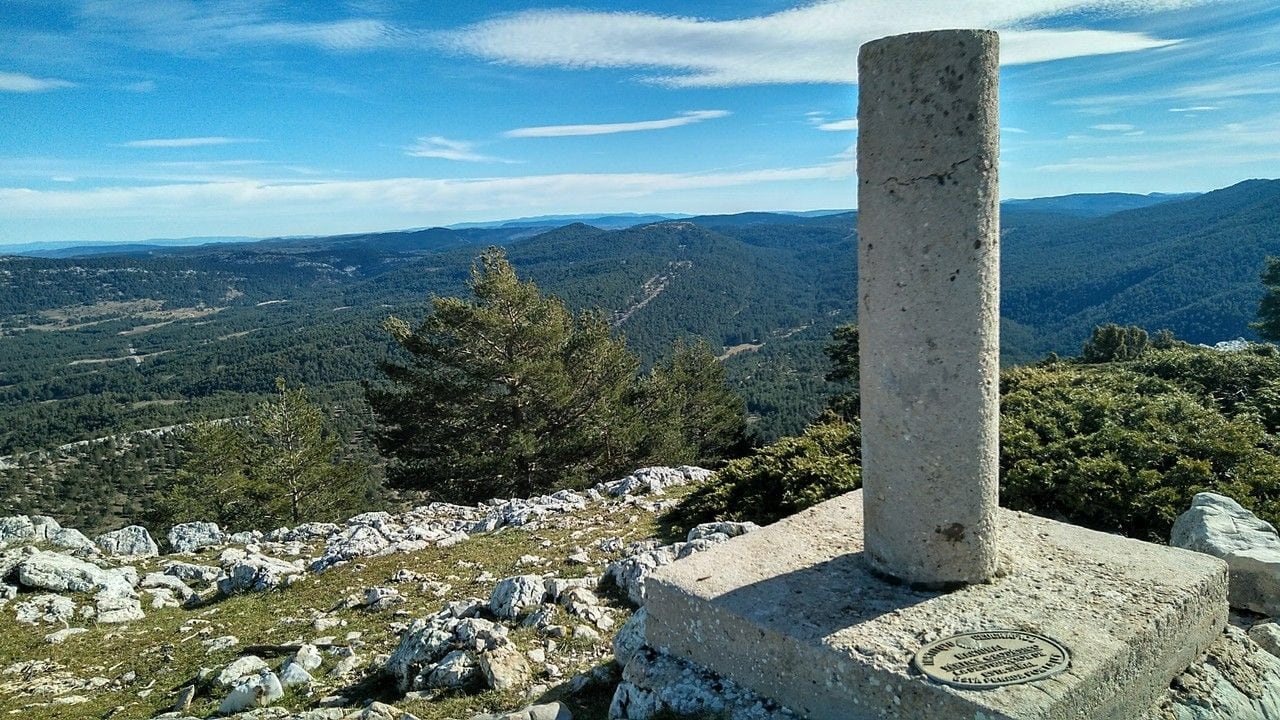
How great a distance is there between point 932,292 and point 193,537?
15.7 metres

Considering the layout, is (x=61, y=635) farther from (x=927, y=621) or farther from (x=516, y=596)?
(x=927, y=621)

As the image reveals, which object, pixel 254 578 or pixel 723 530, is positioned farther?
pixel 254 578

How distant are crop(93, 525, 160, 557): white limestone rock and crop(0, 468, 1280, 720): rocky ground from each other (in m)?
0.09

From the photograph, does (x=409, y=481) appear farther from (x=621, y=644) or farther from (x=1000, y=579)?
(x=1000, y=579)

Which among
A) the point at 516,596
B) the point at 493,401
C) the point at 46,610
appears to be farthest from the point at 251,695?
the point at 493,401

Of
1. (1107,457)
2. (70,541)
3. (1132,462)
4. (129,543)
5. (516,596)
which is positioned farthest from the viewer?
(129,543)

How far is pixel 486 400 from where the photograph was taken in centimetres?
2402

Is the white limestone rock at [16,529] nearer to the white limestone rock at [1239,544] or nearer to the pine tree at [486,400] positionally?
the pine tree at [486,400]

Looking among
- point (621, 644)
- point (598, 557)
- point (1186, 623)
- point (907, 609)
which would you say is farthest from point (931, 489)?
point (598, 557)

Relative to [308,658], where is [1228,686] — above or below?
above

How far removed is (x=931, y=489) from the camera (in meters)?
5.32

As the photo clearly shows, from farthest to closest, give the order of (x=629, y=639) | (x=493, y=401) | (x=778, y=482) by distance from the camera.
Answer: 1. (x=493, y=401)
2. (x=778, y=482)
3. (x=629, y=639)

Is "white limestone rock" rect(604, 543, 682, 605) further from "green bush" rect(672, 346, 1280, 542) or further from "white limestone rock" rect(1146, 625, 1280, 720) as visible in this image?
"white limestone rock" rect(1146, 625, 1280, 720)

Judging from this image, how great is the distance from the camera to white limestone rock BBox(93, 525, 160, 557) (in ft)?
45.1
